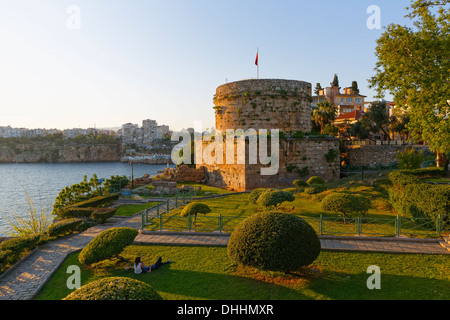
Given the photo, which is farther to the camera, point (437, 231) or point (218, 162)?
point (218, 162)

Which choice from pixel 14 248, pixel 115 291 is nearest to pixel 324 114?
pixel 14 248

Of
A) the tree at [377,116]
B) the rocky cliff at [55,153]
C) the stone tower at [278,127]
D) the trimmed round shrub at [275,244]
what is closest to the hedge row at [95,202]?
the stone tower at [278,127]

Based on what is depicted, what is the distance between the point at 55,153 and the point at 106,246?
130376 millimetres

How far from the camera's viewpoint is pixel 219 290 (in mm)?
7750

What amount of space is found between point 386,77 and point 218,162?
648 inches

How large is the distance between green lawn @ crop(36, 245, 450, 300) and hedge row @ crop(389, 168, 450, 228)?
2785 millimetres

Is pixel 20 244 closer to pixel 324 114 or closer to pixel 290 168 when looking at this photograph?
pixel 290 168

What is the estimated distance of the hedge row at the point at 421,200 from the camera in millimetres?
11594

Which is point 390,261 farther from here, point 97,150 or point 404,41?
point 97,150

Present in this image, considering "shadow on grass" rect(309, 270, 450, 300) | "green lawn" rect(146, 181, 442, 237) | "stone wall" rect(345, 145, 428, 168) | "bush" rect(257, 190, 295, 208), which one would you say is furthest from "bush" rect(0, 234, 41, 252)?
"stone wall" rect(345, 145, 428, 168)

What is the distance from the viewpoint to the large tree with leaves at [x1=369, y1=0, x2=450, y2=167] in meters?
14.1

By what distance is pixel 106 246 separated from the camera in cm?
941

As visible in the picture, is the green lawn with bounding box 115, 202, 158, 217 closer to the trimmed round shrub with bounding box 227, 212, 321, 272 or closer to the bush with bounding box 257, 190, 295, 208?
the bush with bounding box 257, 190, 295, 208
